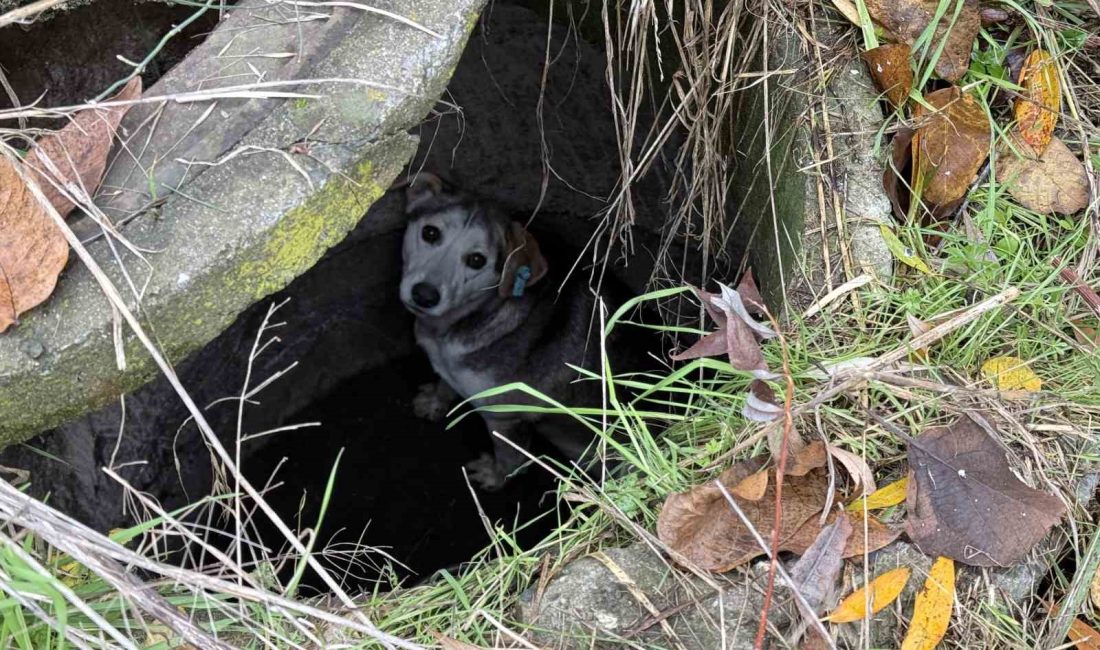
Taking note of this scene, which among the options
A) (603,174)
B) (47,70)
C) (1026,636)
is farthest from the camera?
(603,174)

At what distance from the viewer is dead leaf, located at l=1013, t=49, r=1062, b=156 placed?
2.06m

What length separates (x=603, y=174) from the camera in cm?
384

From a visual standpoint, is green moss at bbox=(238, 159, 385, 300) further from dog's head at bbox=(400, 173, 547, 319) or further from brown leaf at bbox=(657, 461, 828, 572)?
dog's head at bbox=(400, 173, 547, 319)

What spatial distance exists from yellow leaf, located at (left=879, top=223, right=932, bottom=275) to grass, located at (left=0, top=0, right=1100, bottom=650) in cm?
2

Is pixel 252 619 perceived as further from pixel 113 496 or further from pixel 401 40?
pixel 113 496

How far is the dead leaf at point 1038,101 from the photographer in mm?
2057

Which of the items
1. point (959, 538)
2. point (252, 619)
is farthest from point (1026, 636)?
point (252, 619)

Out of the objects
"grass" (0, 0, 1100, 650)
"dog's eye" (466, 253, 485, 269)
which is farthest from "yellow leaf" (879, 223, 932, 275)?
"dog's eye" (466, 253, 485, 269)

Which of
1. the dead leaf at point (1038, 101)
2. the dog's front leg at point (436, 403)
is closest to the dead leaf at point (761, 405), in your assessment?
the dead leaf at point (1038, 101)

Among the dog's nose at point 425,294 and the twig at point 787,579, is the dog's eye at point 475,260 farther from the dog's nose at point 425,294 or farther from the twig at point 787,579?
the twig at point 787,579

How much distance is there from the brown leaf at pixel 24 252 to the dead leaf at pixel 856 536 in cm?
140

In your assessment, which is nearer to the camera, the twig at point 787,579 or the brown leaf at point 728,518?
the twig at point 787,579

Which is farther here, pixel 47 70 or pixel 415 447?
pixel 415 447

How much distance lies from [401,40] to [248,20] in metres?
0.34
